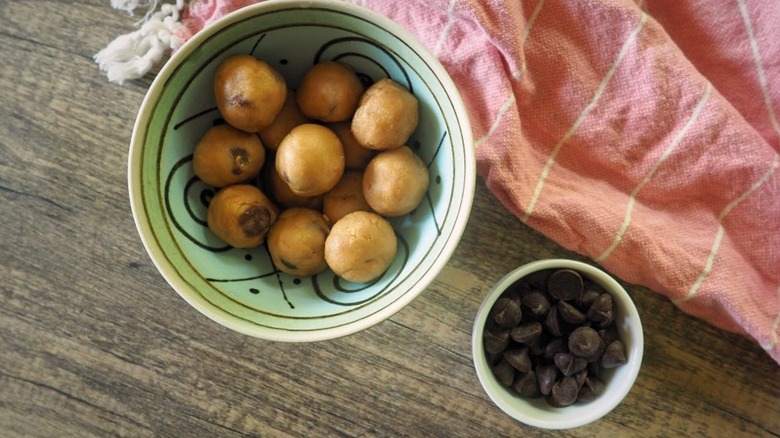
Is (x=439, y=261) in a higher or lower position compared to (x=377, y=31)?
lower

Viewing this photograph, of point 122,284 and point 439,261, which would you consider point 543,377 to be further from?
point 122,284

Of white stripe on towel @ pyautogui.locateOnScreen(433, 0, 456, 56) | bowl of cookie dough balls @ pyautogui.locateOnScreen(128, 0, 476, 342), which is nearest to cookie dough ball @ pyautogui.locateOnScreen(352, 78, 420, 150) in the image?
bowl of cookie dough balls @ pyautogui.locateOnScreen(128, 0, 476, 342)

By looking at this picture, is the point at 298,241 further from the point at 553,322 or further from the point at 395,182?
the point at 553,322

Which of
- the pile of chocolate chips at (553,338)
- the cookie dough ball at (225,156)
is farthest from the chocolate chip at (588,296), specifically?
the cookie dough ball at (225,156)

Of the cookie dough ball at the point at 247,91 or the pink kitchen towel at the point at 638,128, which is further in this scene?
the pink kitchen towel at the point at 638,128

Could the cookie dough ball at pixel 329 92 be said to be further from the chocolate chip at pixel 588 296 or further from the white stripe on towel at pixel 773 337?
the white stripe on towel at pixel 773 337

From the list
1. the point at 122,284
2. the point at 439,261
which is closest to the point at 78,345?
the point at 122,284
